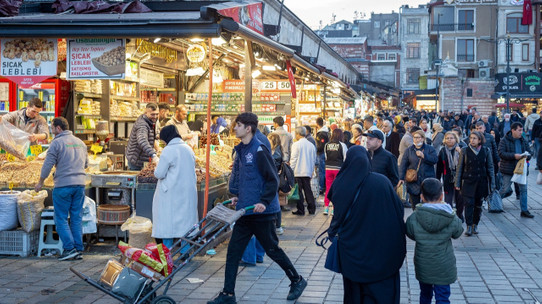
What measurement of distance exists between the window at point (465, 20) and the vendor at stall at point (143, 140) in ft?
228

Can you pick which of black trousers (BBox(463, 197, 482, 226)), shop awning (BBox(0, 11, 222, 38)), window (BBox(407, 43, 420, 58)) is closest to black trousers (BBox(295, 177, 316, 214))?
black trousers (BBox(463, 197, 482, 226))

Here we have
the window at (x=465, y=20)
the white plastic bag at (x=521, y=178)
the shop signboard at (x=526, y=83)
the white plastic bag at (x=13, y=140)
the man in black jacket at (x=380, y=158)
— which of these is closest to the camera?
the man in black jacket at (x=380, y=158)

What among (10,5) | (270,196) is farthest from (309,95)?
(270,196)

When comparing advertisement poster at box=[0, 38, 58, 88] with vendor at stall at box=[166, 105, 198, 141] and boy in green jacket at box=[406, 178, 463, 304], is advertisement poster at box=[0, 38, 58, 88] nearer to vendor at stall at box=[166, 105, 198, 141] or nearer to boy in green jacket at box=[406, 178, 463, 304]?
vendor at stall at box=[166, 105, 198, 141]

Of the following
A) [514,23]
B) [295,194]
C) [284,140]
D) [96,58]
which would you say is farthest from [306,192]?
[514,23]

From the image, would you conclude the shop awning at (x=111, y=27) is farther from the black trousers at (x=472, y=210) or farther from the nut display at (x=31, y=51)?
the black trousers at (x=472, y=210)

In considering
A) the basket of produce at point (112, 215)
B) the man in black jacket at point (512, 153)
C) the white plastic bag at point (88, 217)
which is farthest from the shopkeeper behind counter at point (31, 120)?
the man in black jacket at point (512, 153)

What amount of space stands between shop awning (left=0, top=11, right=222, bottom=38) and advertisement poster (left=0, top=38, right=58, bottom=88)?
1.20 feet

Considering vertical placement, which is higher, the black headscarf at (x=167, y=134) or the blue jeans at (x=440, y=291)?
the black headscarf at (x=167, y=134)

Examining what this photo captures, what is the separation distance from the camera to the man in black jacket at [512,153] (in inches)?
514

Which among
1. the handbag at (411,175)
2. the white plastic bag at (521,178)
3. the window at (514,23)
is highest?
the window at (514,23)

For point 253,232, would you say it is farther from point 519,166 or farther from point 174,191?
point 519,166

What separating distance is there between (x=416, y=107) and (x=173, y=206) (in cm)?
6865

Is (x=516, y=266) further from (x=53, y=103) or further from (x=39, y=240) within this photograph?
(x=53, y=103)
